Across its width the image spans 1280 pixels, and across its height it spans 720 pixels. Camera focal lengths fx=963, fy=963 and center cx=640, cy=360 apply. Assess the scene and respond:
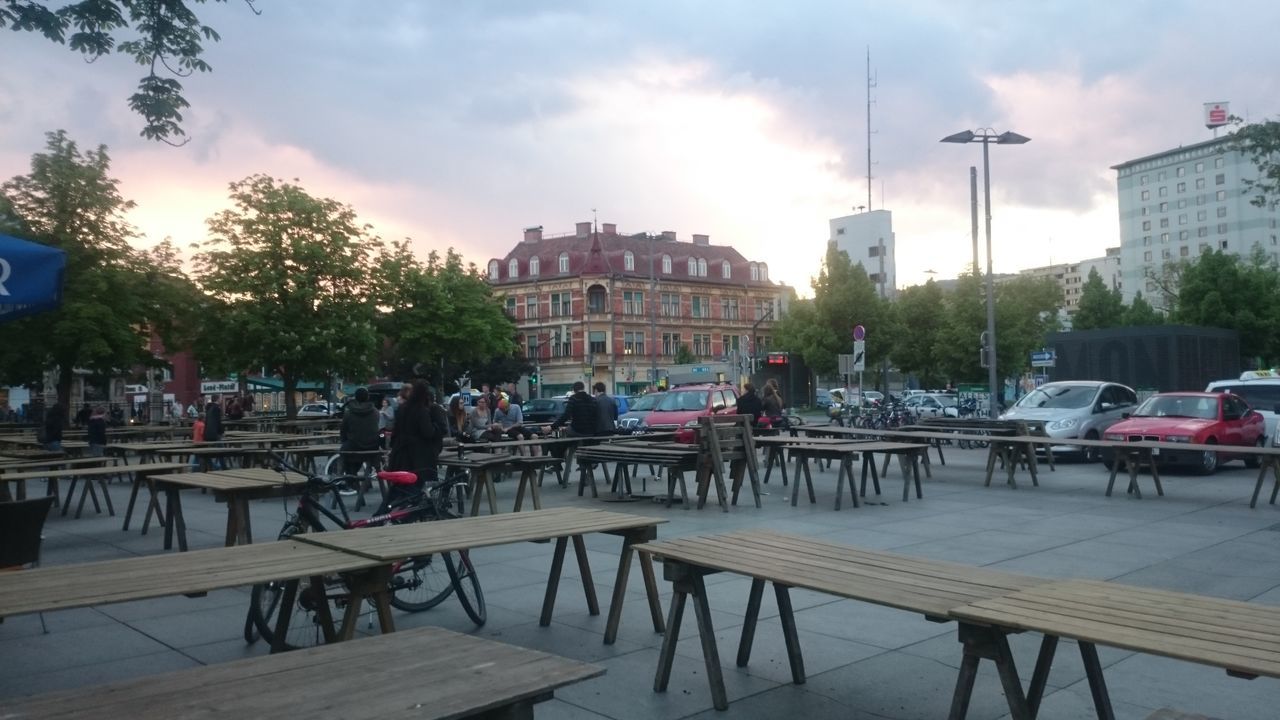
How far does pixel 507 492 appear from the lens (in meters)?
15.6

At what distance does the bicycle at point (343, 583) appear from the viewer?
6.38 metres

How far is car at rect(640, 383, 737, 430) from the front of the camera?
75.6 ft

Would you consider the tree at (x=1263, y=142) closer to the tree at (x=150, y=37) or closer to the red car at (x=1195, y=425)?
the red car at (x=1195, y=425)

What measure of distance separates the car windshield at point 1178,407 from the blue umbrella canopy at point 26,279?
18.2m

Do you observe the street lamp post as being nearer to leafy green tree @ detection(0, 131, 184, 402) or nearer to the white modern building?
leafy green tree @ detection(0, 131, 184, 402)

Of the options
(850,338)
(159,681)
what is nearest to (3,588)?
(159,681)

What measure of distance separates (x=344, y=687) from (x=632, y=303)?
79.0m

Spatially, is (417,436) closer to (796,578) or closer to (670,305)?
(796,578)

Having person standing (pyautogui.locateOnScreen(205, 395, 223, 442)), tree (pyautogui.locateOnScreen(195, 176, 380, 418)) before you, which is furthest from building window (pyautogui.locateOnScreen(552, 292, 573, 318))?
person standing (pyautogui.locateOnScreen(205, 395, 223, 442))

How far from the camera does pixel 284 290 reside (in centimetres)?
2895

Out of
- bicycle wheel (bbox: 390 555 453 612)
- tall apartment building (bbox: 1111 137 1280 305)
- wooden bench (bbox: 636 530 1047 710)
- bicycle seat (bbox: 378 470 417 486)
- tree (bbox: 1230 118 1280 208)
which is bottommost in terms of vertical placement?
bicycle wheel (bbox: 390 555 453 612)

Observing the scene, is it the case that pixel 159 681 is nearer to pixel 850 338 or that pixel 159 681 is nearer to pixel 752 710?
pixel 752 710

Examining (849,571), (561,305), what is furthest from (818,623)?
(561,305)

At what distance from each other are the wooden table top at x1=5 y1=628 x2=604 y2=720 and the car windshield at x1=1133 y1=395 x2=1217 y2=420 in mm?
18085
